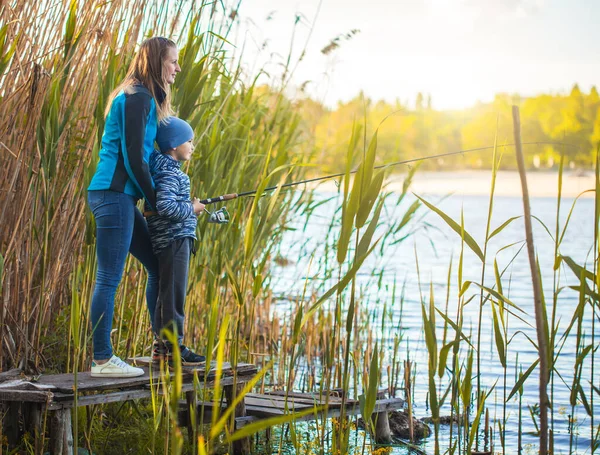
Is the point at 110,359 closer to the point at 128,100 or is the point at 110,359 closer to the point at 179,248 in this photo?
the point at 179,248

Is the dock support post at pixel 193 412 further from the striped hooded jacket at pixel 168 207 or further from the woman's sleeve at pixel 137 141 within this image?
the woman's sleeve at pixel 137 141

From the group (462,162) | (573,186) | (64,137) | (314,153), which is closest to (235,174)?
(64,137)

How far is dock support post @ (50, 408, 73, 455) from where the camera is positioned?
2537 millimetres

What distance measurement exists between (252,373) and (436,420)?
107 cm

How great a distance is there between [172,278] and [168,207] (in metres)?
0.25

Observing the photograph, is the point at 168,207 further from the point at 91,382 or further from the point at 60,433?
the point at 60,433

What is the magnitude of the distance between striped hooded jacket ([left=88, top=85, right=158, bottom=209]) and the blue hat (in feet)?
0.29

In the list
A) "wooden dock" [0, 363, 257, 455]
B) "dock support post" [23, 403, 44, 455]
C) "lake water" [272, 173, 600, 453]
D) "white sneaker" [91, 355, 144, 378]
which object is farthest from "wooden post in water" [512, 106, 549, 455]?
"dock support post" [23, 403, 44, 455]

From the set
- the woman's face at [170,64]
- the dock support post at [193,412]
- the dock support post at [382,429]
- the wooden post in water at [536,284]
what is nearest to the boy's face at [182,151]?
the woman's face at [170,64]

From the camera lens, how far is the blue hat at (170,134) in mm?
2803

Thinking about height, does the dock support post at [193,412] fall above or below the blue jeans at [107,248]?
below

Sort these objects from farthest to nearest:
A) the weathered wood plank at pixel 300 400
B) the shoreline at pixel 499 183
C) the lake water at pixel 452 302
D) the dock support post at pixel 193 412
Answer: the shoreline at pixel 499 183
the lake water at pixel 452 302
the weathered wood plank at pixel 300 400
the dock support post at pixel 193 412

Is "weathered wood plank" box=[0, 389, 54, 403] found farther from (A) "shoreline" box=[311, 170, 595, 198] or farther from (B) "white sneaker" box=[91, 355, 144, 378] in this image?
(A) "shoreline" box=[311, 170, 595, 198]

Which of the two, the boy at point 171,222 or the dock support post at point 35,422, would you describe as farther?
the boy at point 171,222
